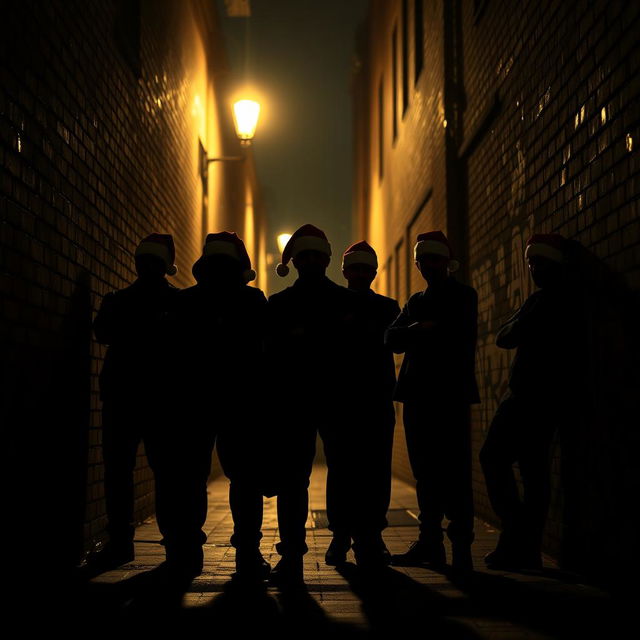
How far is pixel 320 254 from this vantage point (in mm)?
4648

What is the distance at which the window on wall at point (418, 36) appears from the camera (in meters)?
11.7

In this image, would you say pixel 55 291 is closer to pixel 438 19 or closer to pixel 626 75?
pixel 626 75

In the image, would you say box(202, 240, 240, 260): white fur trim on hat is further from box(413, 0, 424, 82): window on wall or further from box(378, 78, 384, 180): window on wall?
box(378, 78, 384, 180): window on wall

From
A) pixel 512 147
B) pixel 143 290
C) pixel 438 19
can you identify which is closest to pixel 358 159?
pixel 438 19

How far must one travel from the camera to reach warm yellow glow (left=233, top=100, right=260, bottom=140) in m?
11.4

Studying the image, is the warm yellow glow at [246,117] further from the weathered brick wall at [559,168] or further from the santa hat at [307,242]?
the santa hat at [307,242]

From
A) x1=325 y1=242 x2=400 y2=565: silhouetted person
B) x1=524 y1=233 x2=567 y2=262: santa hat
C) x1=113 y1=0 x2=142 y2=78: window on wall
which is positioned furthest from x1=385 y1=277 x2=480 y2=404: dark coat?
x1=113 y1=0 x2=142 y2=78: window on wall

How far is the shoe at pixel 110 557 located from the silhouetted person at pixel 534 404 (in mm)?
2001

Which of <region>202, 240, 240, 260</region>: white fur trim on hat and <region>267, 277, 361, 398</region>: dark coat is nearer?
<region>267, 277, 361, 398</region>: dark coat

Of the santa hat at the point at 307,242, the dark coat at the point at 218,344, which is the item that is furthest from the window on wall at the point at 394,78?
the dark coat at the point at 218,344

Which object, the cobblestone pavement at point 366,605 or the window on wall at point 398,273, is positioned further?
the window on wall at point 398,273

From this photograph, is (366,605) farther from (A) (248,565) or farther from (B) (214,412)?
(B) (214,412)

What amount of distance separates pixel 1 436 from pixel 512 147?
4.13 meters

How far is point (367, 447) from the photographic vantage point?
15.0 ft
